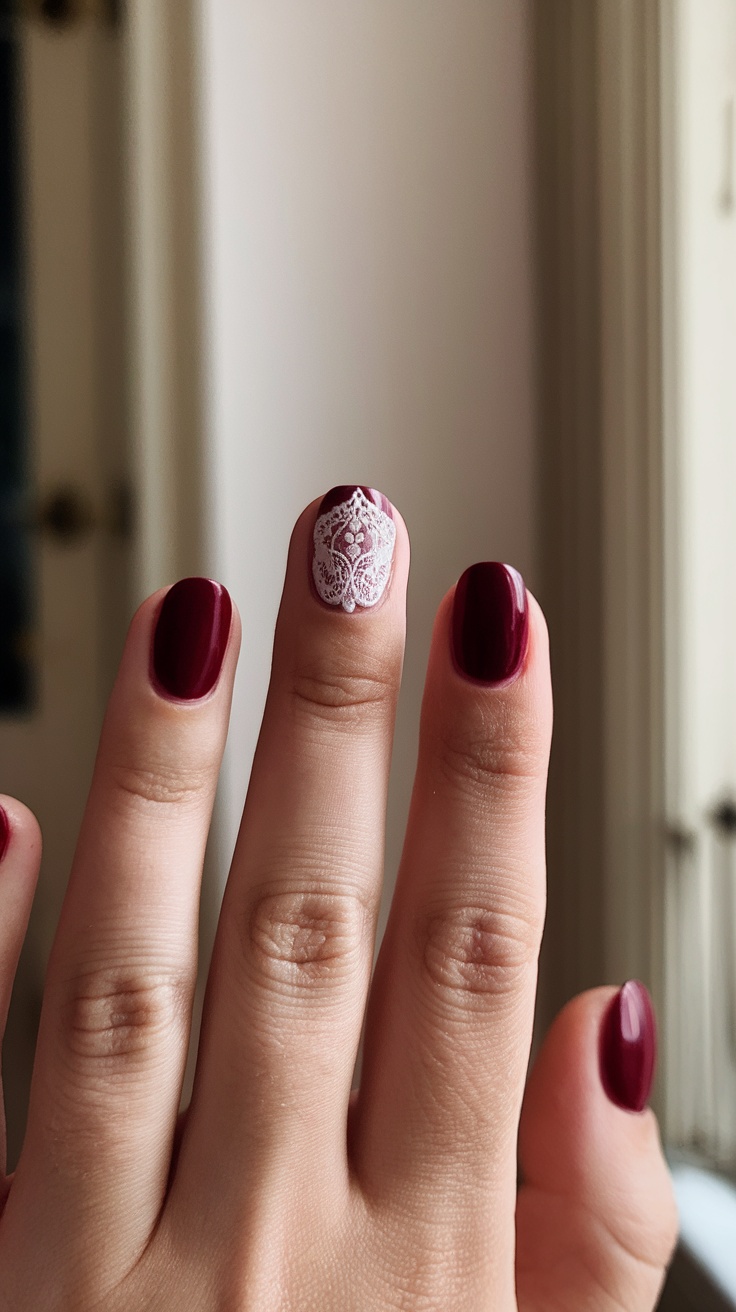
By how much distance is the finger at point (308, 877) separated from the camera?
0.34m

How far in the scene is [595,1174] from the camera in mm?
435

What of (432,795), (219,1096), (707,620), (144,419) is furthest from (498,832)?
(144,419)

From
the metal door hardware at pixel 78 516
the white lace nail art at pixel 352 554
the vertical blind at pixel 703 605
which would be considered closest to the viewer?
the white lace nail art at pixel 352 554

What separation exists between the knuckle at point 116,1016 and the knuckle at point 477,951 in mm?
115

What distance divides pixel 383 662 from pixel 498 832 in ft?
0.28

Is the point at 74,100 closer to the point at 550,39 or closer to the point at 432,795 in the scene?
the point at 550,39

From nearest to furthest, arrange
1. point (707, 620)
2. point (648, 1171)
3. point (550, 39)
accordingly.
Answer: point (648, 1171)
point (707, 620)
point (550, 39)

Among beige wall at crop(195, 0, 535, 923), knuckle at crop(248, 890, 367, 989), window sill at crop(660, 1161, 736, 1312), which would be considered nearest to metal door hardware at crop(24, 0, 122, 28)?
beige wall at crop(195, 0, 535, 923)

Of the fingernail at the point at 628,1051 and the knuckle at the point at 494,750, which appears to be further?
the fingernail at the point at 628,1051

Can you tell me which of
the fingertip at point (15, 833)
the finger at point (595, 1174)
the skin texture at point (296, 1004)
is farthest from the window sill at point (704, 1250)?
the fingertip at point (15, 833)

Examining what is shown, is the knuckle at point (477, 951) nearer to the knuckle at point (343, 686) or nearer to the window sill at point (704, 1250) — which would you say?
the knuckle at point (343, 686)

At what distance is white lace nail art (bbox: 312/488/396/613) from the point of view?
1.10 feet

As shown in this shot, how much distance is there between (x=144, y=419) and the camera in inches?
33.4

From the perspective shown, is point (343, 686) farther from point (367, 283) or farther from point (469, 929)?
point (367, 283)
